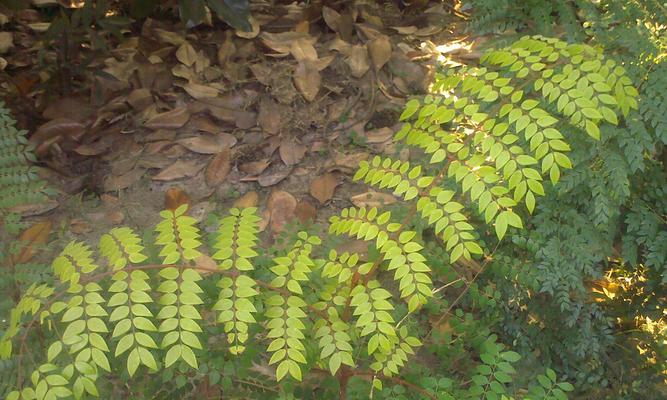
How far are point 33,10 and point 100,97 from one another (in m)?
0.87

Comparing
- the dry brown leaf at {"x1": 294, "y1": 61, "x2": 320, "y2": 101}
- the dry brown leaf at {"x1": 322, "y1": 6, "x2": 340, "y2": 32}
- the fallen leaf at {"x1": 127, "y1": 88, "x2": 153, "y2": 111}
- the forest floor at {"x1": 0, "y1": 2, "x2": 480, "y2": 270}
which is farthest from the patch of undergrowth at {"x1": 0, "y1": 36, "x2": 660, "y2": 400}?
the dry brown leaf at {"x1": 322, "y1": 6, "x2": 340, "y2": 32}

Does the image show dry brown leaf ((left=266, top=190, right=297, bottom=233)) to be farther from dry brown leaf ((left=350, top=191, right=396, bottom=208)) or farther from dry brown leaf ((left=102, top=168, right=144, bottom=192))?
dry brown leaf ((left=102, top=168, right=144, bottom=192))

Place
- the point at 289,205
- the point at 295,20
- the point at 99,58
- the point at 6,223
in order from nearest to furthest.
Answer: the point at 6,223
the point at 289,205
the point at 99,58
the point at 295,20

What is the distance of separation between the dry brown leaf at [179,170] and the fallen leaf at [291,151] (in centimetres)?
38

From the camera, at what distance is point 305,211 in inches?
119

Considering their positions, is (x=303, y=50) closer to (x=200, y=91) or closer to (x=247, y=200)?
(x=200, y=91)

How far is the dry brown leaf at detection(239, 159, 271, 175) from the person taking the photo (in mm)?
3221

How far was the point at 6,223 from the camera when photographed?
A: 2.03 m

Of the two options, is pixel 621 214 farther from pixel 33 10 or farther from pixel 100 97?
pixel 33 10

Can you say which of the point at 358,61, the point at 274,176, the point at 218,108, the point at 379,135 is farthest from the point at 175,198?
the point at 358,61

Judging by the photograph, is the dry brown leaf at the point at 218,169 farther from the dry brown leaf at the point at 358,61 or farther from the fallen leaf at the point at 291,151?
the dry brown leaf at the point at 358,61

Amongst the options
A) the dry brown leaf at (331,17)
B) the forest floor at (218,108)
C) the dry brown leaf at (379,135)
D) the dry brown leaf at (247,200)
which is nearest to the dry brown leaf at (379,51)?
the forest floor at (218,108)

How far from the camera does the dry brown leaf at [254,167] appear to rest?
322 cm

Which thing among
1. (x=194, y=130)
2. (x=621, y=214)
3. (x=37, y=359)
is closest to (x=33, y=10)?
(x=194, y=130)
